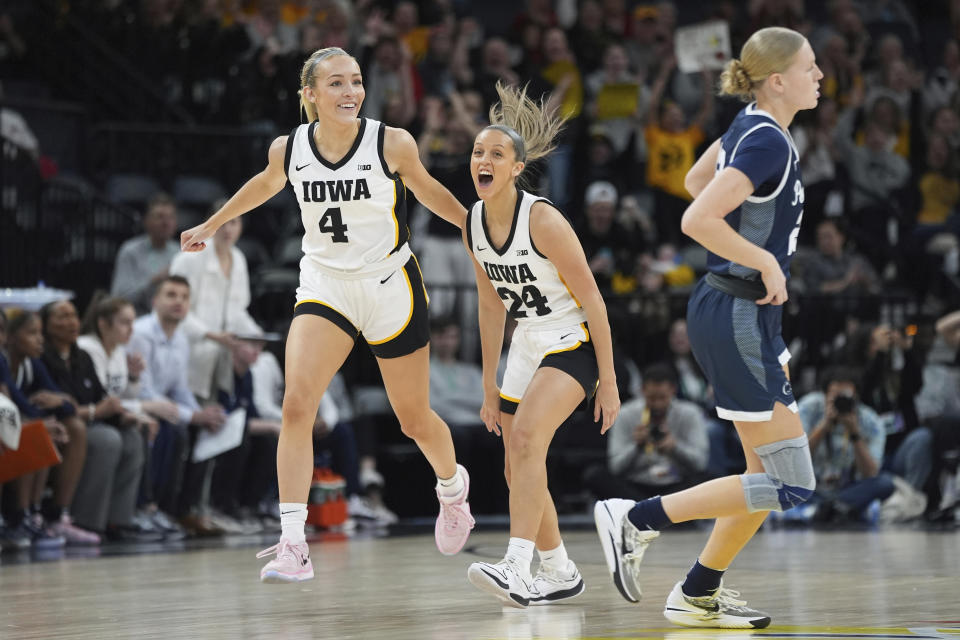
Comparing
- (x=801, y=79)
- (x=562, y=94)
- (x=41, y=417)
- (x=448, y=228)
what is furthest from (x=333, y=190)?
(x=562, y=94)

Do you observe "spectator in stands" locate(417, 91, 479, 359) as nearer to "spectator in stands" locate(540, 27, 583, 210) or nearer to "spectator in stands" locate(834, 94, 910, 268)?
"spectator in stands" locate(540, 27, 583, 210)

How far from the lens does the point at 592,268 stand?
1180cm

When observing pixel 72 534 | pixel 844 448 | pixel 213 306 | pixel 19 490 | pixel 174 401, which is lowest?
pixel 72 534

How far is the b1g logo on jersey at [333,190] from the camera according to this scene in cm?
548

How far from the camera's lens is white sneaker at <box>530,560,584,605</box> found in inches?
209

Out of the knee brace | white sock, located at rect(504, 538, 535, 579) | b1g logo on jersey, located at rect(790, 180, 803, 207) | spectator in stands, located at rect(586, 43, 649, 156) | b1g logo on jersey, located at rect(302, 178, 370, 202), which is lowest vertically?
white sock, located at rect(504, 538, 535, 579)

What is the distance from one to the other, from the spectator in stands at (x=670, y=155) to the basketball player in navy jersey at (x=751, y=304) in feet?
27.5

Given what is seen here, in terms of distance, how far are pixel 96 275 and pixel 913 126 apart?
8076 mm

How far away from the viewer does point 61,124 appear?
1227 centimetres

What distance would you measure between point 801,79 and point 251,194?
2299 millimetres

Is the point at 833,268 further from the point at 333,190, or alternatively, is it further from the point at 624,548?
the point at 624,548

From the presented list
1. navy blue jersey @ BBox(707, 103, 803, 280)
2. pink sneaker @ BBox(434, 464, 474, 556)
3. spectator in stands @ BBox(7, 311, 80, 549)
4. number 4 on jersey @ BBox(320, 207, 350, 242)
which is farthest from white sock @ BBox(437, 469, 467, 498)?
spectator in stands @ BBox(7, 311, 80, 549)

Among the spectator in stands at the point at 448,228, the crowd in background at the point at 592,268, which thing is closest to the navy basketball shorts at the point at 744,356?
the crowd in background at the point at 592,268

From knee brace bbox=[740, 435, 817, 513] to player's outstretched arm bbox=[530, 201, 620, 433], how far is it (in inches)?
29.4
